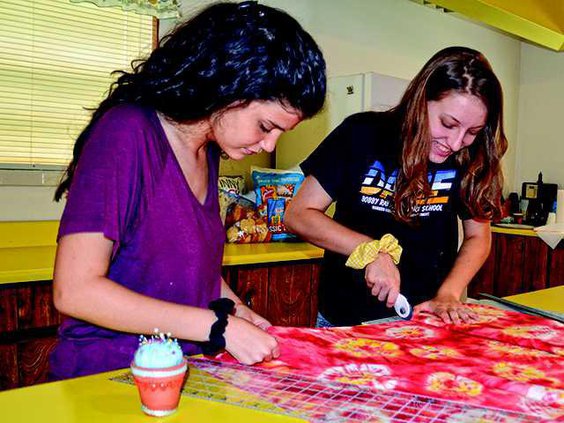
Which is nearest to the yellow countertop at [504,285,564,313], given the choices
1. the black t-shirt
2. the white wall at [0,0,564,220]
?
the black t-shirt

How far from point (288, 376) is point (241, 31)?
22.2 inches

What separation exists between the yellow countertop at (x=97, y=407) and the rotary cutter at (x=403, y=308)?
2.19 ft

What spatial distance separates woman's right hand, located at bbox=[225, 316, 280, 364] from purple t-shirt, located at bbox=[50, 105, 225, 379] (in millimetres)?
145

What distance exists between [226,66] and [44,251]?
5.38 ft

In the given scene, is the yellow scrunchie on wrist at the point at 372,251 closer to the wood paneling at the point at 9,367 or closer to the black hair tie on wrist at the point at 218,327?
the black hair tie on wrist at the point at 218,327

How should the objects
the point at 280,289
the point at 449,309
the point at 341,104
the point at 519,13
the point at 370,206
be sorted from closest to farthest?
the point at 449,309 → the point at 370,206 → the point at 519,13 → the point at 280,289 → the point at 341,104

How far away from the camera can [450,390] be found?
954mm

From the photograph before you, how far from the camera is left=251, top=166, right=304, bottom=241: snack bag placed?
2.86 metres

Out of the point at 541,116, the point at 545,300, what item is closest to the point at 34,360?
the point at 545,300

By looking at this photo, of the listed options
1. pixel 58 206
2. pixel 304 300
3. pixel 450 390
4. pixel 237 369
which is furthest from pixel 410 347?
pixel 58 206

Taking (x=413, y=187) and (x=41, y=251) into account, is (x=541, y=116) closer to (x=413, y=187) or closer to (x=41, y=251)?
(x=413, y=187)

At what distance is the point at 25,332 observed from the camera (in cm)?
193

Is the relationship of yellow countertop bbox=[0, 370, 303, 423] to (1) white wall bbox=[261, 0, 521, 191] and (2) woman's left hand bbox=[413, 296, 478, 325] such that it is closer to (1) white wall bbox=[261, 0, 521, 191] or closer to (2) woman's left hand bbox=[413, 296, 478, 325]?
(2) woman's left hand bbox=[413, 296, 478, 325]

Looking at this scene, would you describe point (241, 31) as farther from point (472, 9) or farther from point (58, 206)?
point (58, 206)
